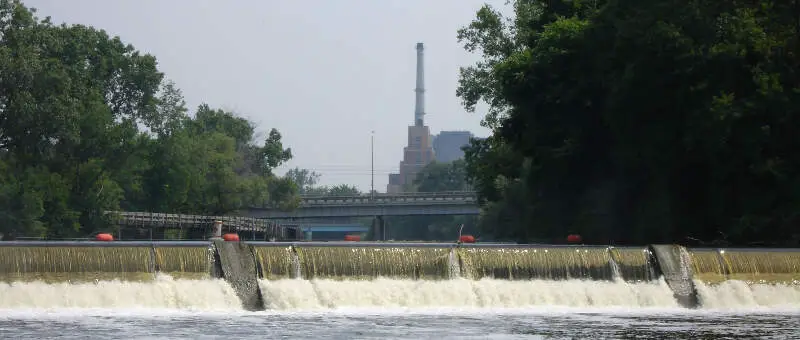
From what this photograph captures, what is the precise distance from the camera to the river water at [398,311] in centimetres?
3164

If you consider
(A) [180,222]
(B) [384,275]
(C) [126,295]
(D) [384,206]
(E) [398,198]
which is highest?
(E) [398,198]

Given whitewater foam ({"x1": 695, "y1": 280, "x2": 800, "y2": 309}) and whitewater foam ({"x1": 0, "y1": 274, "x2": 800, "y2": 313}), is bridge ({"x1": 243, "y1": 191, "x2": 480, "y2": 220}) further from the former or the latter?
whitewater foam ({"x1": 0, "y1": 274, "x2": 800, "y2": 313})

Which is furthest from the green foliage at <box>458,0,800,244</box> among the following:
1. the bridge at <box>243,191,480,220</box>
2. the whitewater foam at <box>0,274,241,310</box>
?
the bridge at <box>243,191,480,220</box>

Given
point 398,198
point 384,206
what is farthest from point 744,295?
point 398,198

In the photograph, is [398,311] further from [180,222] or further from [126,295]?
[180,222]

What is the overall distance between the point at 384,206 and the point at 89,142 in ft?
162

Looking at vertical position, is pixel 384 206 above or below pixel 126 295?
above

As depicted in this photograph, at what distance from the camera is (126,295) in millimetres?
36250

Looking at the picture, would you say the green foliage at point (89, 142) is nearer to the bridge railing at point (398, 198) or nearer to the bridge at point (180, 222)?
the bridge at point (180, 222)

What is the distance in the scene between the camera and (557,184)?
62125 millimetres

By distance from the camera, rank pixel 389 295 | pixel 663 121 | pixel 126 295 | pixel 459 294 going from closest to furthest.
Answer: pixel 126 295 → pixel 389 295 → pixel 459 294 → pixel 663 121

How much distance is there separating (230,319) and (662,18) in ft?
85.9

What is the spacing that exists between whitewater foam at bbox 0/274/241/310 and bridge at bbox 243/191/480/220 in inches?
4070

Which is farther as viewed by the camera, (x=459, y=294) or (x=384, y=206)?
(x=384, y=206)
